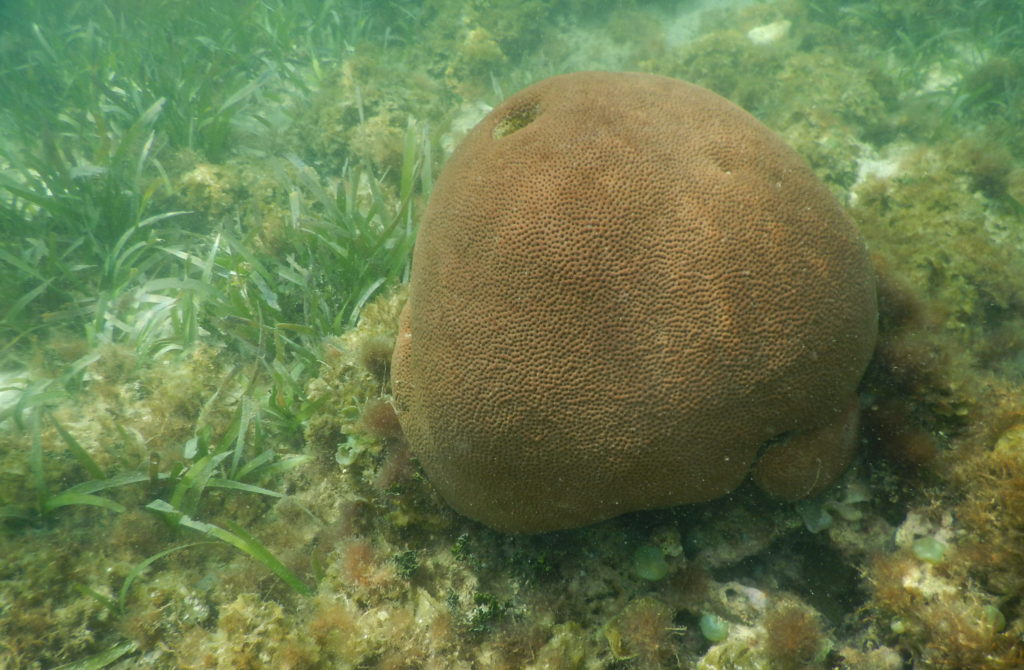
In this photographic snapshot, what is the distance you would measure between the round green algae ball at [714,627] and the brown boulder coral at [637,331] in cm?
60

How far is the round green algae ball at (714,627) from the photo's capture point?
2115 mm

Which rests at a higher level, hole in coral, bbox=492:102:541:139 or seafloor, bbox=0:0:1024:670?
hole in coral, bbox=492:102:541:139

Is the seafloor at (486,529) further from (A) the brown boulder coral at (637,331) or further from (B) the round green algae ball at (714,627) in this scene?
(A) the brown boulder coral at (637,331)

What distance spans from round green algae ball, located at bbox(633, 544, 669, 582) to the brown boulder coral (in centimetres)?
31

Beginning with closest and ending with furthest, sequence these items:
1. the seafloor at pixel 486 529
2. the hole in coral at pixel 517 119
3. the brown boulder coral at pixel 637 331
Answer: the brown boulder coral at pixel 637 331 → the seafloor at pixel 486 529 → the hole in coral at pixel 517 119

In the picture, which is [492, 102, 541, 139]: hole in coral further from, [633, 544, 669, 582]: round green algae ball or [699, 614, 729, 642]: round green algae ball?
[699, 614, 729, 642]: round green algae ball

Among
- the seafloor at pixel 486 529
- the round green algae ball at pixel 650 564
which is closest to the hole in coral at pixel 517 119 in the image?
the seafloor at pixel 486 529

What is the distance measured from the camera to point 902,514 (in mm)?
2213

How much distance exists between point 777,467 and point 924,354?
0.95m

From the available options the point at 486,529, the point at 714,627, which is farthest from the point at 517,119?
the point at 714,627

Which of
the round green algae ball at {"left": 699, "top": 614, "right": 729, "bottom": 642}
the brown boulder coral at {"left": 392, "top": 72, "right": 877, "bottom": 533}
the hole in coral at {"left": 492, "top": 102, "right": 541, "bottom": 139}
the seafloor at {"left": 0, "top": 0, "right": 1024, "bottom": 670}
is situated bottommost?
the round green algae ball at {"left": 699, "top": 614, "right": 729, "bottom": 642}

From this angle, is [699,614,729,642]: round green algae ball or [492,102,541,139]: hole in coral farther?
[492,102,541,139]: hole in coral

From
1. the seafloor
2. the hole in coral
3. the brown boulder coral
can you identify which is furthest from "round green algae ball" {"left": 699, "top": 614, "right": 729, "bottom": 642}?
the hole in coral

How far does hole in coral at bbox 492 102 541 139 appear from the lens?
2695mm
